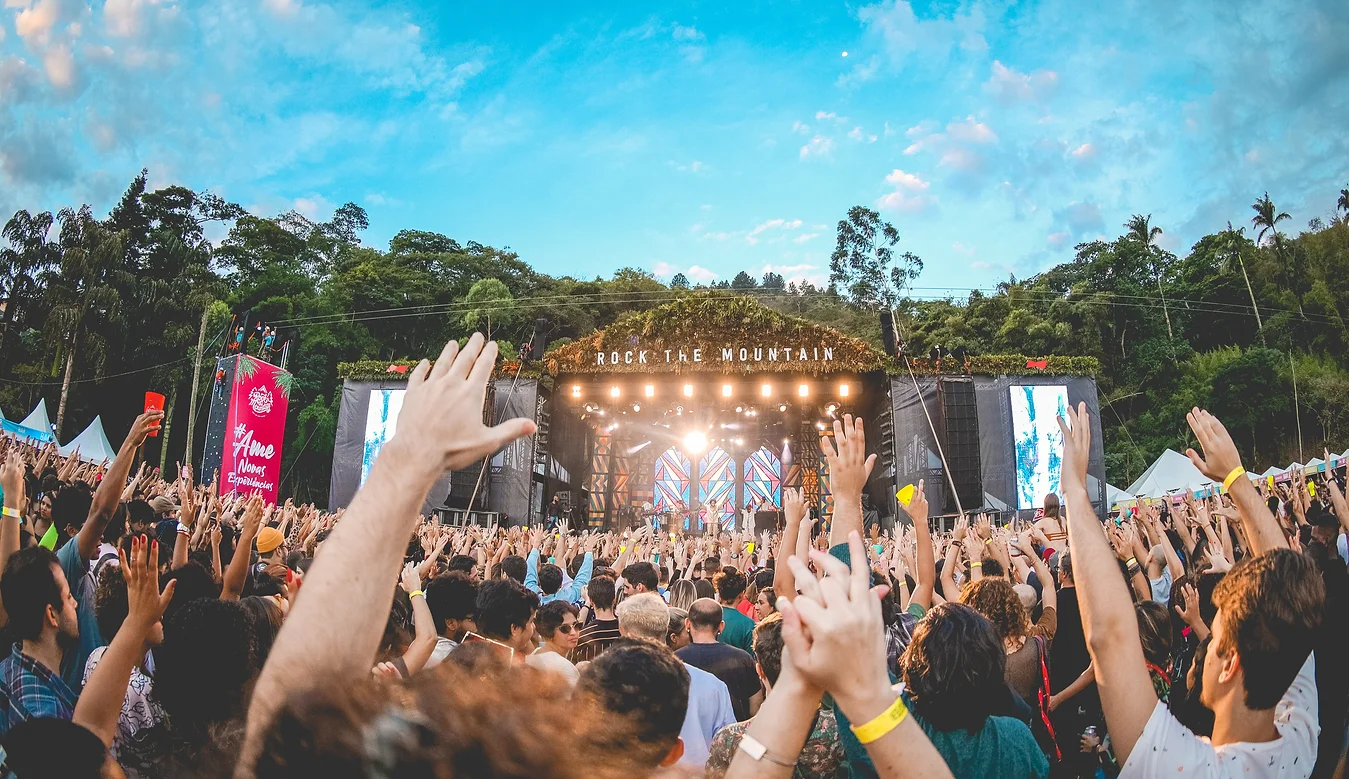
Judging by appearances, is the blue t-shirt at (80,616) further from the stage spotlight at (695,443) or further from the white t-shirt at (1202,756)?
the stage spotlight at (695,443)

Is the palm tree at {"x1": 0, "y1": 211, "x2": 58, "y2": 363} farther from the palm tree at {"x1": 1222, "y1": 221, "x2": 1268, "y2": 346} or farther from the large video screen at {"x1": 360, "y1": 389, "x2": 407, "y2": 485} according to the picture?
the palm tree at {"x1": 1222, "y1": 221, "x2": 1268, "y2": 346}

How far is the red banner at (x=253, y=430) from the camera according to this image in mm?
16156

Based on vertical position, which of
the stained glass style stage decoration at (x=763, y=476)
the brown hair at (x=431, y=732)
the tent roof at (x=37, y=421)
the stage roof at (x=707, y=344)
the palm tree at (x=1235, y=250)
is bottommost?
the stained glass style stage decoration at (x=763, y=476)

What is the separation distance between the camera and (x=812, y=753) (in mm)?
2076

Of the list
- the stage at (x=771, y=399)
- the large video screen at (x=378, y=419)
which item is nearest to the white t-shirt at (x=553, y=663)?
the stage at (x=771, y=399)

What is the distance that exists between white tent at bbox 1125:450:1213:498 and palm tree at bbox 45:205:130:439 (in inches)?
1330

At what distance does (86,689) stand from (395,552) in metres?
1.36

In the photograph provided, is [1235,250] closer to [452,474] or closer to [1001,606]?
[452,474]

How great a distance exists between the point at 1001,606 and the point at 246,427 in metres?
17.2

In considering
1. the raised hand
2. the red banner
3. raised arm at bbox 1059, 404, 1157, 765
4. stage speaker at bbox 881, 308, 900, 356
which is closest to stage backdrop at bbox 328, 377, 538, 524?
the red banner

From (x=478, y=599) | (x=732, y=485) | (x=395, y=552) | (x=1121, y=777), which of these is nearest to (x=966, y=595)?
(x=1121, y=777)

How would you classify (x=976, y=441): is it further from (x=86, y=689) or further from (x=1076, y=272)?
(x=1076, y=272)

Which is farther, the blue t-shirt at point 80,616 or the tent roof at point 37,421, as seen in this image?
the tent roof at point 37,421

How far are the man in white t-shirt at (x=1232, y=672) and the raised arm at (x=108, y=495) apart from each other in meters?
3.38
